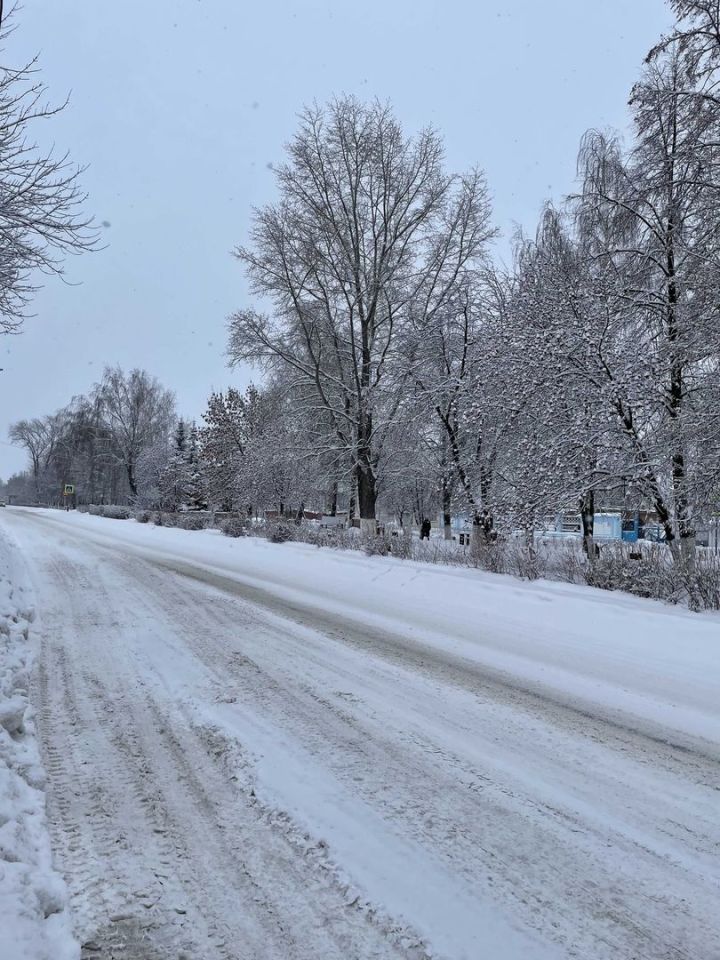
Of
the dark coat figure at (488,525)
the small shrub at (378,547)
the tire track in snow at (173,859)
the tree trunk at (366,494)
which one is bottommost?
the tire track in snow at (173,859)

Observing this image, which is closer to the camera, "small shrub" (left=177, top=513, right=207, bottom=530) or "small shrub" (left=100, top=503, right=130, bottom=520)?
"small shrub" (left=177, top=513, right=207, bottom=530)

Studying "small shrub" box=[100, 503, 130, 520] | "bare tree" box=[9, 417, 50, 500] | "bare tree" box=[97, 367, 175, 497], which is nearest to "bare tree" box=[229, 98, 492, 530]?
"small shrub" box=[100, 503, 130, 520]

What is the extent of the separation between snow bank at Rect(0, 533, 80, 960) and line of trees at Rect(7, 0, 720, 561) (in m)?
8.69

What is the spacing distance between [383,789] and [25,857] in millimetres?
1686

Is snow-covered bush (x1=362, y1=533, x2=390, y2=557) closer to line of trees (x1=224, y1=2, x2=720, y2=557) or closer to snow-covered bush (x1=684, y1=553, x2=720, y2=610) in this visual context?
line of trees (x1=224, y1=2, x2=720, y2=557)

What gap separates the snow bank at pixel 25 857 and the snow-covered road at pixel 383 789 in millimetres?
84

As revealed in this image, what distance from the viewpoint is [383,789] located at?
10.4 feet

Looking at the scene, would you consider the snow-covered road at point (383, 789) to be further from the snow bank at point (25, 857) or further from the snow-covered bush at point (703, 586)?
the snow-covered bush at point (703, 586)

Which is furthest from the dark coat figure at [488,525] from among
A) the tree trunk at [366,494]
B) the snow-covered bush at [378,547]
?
the tree trunk at [366,494]

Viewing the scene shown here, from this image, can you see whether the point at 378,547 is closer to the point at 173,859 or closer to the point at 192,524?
the point at 173,859

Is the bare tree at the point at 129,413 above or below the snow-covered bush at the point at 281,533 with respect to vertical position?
above

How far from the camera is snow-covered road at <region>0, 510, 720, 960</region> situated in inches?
86.4

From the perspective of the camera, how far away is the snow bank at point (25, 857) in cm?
196

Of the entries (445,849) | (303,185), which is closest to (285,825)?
(445,849)
